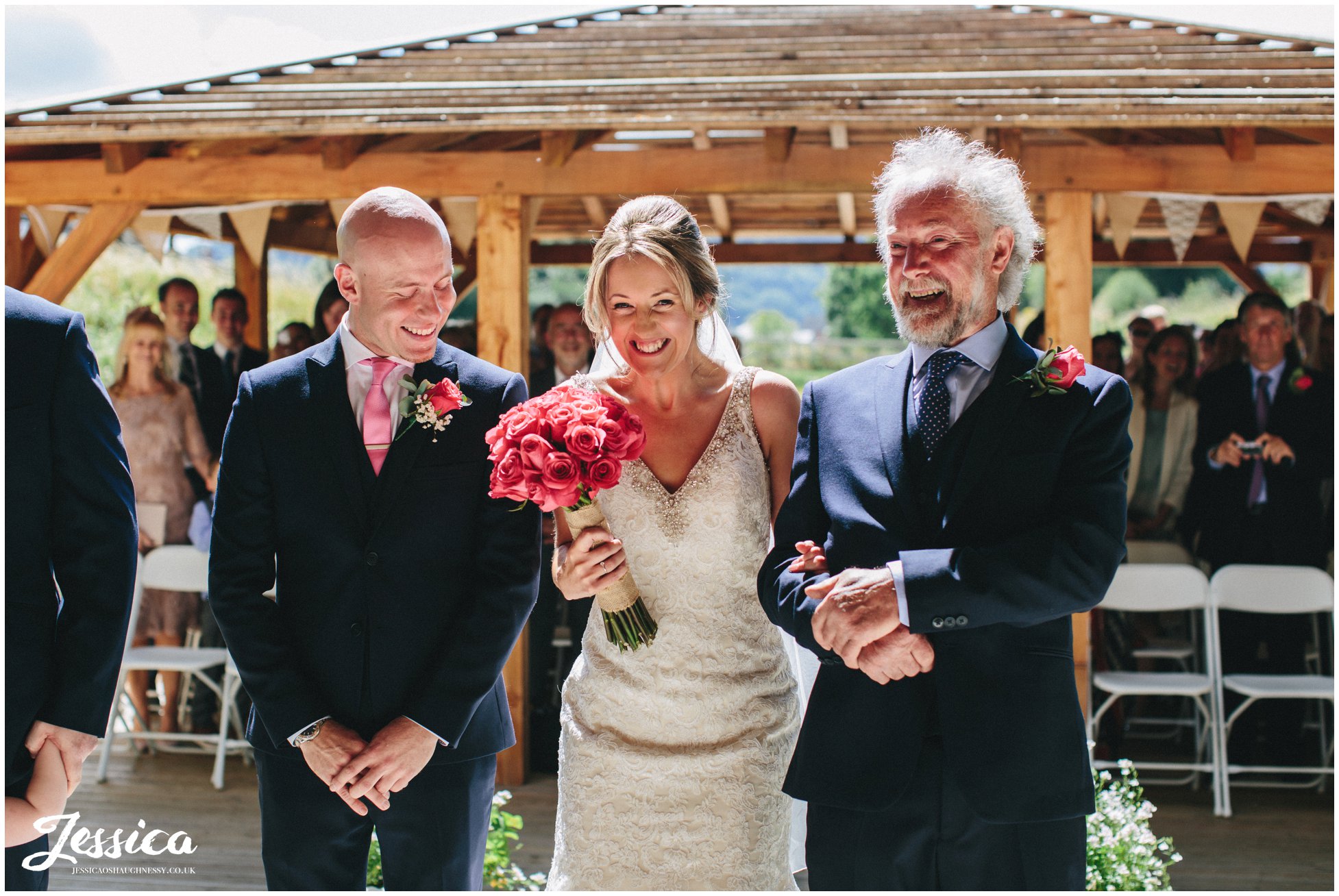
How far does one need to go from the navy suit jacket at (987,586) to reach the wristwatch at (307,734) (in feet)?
3.45

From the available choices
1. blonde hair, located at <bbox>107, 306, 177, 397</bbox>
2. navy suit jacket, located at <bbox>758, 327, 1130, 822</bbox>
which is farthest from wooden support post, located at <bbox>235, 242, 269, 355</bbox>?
navy suit jacket, located at <bbox>758, 327, 1130, 822</bbox>

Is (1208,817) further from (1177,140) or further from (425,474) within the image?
(425,474)

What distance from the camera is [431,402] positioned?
104 inches

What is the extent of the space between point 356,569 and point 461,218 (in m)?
6.19

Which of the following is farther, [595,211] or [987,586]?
[595,211]

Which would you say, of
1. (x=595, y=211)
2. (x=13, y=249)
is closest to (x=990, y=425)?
(x=13, y=249)

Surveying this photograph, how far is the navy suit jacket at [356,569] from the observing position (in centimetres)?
259

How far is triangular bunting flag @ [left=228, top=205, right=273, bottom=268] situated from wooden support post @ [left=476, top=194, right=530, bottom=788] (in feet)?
9.34

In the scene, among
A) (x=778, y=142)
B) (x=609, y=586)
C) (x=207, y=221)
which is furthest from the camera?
(x=207, y=221)

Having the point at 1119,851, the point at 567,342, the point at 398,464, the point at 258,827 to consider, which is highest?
the point at 567,342

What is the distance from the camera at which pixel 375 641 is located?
103 inches

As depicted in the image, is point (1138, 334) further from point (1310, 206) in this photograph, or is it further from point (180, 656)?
point (180, 656)

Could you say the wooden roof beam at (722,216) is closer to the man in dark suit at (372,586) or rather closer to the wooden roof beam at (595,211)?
the wooden roof beam at (595,211)

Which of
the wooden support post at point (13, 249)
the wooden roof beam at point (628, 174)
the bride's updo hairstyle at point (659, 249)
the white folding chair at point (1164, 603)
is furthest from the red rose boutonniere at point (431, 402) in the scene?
the wooden support post at point (13, 249)
